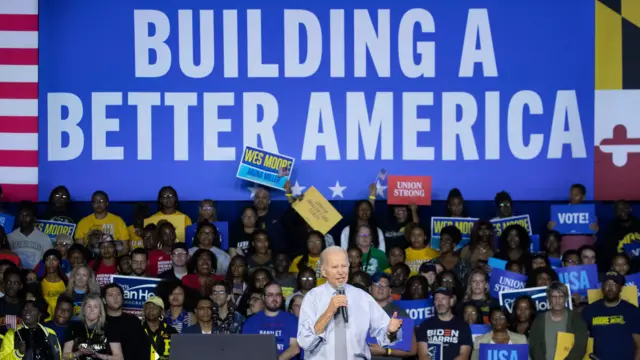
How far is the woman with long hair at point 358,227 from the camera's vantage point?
467 inches

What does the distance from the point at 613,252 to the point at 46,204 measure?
5.74 meters

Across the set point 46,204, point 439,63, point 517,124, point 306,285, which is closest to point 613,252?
point 517,124

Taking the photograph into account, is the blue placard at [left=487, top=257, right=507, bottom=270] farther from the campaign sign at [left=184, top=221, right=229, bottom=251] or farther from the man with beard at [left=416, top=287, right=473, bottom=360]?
the campaign sign at [left=184, top=221, right=229, bottom=251]

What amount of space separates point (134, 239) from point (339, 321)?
6.03 m

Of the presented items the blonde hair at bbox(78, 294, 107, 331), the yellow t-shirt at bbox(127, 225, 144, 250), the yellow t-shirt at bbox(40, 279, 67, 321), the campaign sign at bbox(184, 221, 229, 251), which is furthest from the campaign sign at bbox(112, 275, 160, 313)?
the campaign sign at bbox(184, 221, 229, 251)

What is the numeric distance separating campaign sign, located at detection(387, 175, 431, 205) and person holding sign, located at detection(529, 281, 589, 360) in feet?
8.83

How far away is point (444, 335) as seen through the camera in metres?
10.0

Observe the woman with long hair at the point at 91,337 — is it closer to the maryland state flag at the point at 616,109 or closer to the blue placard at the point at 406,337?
the blue placard at the point at 406,337

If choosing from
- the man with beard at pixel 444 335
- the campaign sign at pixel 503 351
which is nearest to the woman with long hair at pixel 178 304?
the man with beard at pixel 444 335

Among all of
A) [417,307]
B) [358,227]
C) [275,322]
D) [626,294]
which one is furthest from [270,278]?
[626,294]

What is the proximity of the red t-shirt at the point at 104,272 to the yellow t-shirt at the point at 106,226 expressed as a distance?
0.79 metres

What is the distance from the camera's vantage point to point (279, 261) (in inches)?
437

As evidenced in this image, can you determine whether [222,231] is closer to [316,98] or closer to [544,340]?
[316,98]

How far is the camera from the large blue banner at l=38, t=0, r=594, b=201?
1309 centimetres
